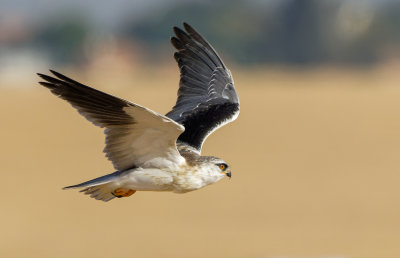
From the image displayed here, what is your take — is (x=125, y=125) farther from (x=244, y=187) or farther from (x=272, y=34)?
(x=272, y=34)

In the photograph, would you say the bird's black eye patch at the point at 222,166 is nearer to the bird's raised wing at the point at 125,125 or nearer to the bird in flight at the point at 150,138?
the bird in flight at the point at 150,138

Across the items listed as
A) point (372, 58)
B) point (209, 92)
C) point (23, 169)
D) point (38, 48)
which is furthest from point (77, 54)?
point (209, 92)

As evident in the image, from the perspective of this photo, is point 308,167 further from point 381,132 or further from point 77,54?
point 77,54

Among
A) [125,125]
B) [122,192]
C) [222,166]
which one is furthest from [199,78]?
[125,125]

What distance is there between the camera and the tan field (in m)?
15.7

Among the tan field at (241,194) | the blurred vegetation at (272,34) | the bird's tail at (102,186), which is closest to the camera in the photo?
the bird's tail at (102,186)

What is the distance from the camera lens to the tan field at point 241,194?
15.7 metres

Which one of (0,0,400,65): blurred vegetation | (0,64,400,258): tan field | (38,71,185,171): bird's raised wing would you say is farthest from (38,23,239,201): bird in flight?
(0,0,400,65): blurred vegetation

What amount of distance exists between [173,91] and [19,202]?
15157mm

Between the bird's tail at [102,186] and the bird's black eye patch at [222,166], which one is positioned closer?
the bird's tail at [102,186]

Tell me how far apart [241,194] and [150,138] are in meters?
11.4

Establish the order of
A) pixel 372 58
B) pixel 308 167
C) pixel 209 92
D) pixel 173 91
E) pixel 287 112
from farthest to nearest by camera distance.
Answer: pixel 372 58 → pixel 173 91 → pixel 287 112 → pixel 308 167 → pixel 209 92

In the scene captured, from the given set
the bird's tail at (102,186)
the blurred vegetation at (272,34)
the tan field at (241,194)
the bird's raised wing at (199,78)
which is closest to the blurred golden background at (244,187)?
the tan field at (241,194)

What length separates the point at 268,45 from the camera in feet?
281
